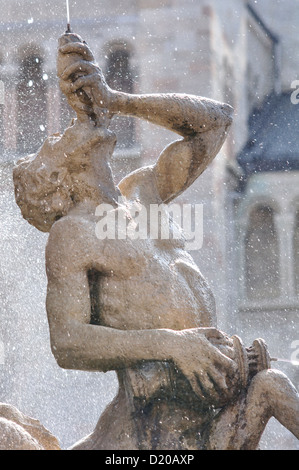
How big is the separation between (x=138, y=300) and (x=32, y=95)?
36.9 feet

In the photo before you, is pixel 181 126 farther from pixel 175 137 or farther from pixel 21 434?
pixel 175 137

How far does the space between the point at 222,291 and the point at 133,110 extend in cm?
980

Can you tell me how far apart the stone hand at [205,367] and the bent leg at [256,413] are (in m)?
0.06

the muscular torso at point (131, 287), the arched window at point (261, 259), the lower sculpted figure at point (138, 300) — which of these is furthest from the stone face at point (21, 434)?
the arched window at point (261, 259)

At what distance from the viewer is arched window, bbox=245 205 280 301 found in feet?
54.1

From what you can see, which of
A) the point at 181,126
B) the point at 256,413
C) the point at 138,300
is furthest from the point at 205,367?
the point at 181,126

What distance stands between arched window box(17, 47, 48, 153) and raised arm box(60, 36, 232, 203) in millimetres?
9817

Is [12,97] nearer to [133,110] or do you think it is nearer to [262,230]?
[262,230]

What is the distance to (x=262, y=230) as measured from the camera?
17141 mm

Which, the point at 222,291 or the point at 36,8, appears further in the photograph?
the point at 36,8

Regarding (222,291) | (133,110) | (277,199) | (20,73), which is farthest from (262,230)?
(133,110)

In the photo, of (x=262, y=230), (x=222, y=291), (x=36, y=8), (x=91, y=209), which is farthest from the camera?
(x=262, y=230)

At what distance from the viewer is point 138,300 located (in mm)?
3930

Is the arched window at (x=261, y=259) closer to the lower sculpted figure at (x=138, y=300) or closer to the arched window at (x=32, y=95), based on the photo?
the arched window at (x=32, y=95)
